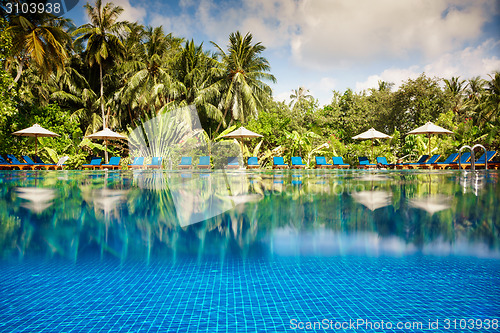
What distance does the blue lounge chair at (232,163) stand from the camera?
16.7m

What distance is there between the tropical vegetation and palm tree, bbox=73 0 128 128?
0.21 ft

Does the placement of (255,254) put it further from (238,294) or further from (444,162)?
(444,162)

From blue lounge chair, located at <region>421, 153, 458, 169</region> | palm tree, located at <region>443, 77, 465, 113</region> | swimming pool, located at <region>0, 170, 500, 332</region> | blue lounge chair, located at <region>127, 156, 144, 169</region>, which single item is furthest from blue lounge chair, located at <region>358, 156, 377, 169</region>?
palm tree, located at <region>443, 77, 465, 113</region>

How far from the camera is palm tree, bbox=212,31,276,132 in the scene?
72.7 feet

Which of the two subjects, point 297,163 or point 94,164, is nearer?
point 297,163

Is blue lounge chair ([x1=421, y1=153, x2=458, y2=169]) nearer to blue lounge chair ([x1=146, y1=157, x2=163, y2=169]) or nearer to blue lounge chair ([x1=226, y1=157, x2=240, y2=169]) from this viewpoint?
blue lounge chair ([x1=226, y1=157, x2=240, y2=169])

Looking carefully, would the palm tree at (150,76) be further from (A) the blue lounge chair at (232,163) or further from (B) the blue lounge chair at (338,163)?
(B) the blue lounge chair at (338,163)

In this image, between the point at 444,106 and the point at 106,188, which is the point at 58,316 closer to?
the point at 106,188

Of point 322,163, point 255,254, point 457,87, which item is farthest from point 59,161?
point 457,87

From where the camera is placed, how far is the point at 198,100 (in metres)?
21.0

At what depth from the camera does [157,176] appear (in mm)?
11586

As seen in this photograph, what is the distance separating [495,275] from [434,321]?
1962mm

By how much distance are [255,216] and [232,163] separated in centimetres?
1087

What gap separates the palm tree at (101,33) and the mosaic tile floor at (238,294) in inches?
759
